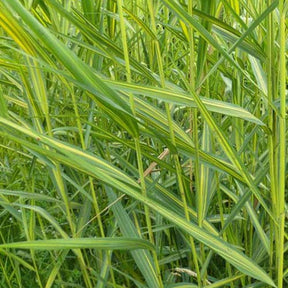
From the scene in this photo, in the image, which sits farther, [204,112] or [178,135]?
[178,135]

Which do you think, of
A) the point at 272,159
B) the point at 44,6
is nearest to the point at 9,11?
the point at 44,6

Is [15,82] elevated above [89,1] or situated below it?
below

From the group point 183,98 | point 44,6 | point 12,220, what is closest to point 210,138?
point 183,98

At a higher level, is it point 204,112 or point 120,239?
point 204,112

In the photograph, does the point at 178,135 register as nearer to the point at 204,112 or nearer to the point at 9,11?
→ the point at 204,112

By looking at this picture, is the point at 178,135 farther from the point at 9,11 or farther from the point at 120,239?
the point at 9,11

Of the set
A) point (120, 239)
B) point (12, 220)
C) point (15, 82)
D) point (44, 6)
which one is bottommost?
point (12, 220)

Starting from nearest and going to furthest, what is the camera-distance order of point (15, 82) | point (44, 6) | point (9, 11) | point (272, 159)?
point (9, 11)
point (272, 159)
point (44, 6)
point (15, 82)

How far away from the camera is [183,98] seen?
2.19ft

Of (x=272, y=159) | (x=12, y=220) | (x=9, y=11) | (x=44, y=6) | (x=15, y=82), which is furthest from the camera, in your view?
(x=12, y=220)

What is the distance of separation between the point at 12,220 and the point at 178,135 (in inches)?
25.8

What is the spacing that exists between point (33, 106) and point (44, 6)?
6.4 inches

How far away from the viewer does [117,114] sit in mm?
622

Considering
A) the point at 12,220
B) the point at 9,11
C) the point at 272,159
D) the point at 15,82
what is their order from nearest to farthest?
1. the point at 9,11
2. the point at 272,159
3. the point at 15,82
4. the point at 12,220
